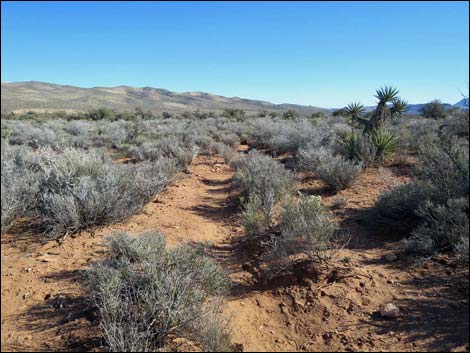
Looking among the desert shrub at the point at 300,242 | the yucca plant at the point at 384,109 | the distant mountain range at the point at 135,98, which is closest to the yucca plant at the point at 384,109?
the yucca plant at the point at 384,109

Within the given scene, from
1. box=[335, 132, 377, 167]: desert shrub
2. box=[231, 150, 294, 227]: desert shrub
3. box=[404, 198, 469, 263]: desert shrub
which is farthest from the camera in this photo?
box=[335, 132, 377, 167]: desert shrub

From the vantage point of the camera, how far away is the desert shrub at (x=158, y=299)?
260 cm

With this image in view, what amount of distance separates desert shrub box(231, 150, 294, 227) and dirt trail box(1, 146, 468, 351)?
1195 millimetres

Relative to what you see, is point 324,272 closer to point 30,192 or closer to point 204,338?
point 204,338

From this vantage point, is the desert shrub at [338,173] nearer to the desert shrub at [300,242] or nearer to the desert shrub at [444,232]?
the desert shrub at [444,232]

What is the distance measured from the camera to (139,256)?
144 inches

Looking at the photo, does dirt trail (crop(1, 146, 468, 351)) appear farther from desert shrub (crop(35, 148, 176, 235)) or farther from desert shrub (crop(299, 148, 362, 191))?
desert shrub (crop(299, 148, 362, 191))

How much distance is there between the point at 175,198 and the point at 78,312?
3.94 m

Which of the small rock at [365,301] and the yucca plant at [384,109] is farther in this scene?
the yucca plant at [384,109]

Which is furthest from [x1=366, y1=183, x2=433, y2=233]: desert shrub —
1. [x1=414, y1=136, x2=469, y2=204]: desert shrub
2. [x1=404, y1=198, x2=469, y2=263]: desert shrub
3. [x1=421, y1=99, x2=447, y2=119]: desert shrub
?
[x1=421, y1=99, x2=447, y2=119]: desert shrub

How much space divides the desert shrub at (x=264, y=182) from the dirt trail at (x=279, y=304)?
119 centimetres

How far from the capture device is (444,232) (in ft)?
12.6

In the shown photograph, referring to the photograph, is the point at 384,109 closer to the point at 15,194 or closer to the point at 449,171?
the point at 449,171

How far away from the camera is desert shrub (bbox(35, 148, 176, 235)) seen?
467 centimetres
